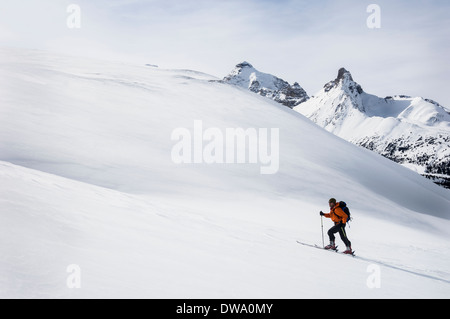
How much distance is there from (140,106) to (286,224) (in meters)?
19.1

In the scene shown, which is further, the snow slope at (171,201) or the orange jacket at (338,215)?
the orange jacket at (338,215)

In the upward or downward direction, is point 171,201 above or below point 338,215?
above

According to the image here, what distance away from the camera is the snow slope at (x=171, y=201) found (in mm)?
5695

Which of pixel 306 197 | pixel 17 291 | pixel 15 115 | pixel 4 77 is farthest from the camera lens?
pixel 4 77

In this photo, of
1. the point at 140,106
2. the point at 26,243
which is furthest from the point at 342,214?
the point at 140,106

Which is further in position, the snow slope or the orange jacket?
the orange jacket

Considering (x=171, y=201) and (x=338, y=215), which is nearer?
(x=338, y=215)

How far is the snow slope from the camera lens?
18.7 feet

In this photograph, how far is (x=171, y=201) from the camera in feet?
48.6

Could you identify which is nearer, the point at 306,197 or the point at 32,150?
the point at 32,150
